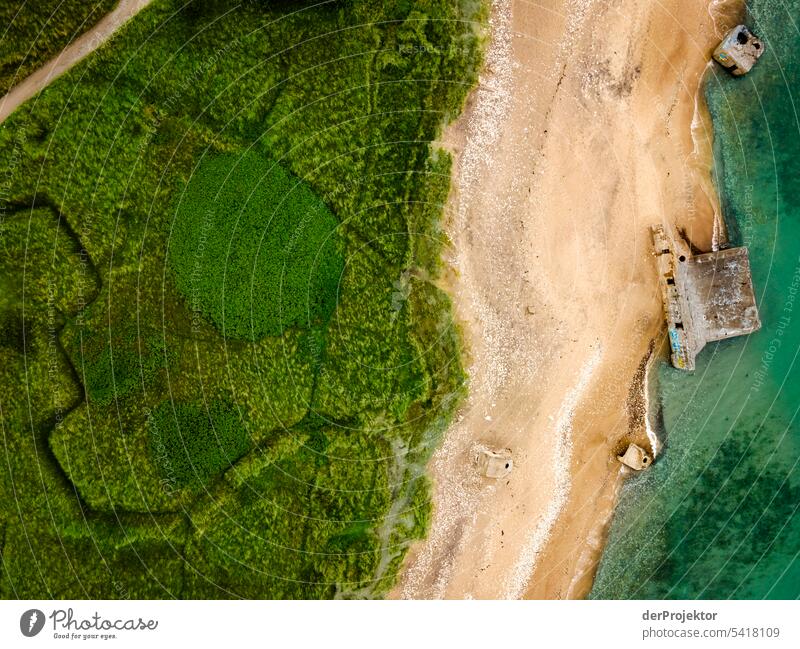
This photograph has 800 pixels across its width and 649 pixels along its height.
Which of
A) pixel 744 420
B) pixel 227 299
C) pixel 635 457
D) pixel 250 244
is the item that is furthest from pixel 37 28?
pixel 744 420

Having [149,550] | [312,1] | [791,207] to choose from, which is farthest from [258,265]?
[791,207]

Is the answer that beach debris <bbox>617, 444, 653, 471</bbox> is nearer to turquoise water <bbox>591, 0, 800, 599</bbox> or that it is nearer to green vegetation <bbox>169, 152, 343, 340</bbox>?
turquoise water <bbox>591, 0, 800, 599</bbox>

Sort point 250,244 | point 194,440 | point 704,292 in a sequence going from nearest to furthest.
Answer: point 250,244, point 194,440, point 704,292

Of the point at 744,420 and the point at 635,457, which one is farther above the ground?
the point at 744,420

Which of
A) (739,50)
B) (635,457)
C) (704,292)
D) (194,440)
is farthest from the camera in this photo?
(635,457)

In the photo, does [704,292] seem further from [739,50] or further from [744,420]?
[739,50]

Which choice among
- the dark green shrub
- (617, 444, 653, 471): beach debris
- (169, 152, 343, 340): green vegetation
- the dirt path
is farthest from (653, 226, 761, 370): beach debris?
the dirt path

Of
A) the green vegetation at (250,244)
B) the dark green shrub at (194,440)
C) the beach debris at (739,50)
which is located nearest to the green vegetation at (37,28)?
the green vegetation at (250,244)
